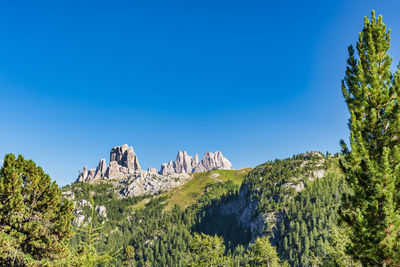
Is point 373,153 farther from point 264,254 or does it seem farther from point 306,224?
point 306,224

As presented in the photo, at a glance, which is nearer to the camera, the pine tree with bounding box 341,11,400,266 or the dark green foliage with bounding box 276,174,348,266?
the pine tree with bounding box 341,11,400,266

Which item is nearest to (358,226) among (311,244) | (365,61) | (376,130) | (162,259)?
(376,130)

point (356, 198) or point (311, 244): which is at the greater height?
point (356, 198)

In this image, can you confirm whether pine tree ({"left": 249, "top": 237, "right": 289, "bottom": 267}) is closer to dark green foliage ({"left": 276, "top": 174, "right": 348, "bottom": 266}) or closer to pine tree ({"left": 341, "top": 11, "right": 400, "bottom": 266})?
pine tree ({"left": 341, "top": 11, "right": 400, "bottom": 266})

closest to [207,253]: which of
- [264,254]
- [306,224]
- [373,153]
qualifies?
[264,254]

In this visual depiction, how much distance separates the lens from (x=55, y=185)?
31047 mm

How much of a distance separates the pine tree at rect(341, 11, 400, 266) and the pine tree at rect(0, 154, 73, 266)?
938 inches

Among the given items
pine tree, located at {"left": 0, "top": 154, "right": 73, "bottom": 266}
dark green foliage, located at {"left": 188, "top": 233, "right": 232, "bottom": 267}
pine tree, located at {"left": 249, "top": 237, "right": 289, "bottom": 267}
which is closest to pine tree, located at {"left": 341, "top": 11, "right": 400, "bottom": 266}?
pine tree, located at {"left": 0, "top": 154, "right": 73, "bottom": 266}

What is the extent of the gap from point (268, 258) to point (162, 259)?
502ft

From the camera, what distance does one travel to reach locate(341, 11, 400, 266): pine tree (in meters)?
11.4

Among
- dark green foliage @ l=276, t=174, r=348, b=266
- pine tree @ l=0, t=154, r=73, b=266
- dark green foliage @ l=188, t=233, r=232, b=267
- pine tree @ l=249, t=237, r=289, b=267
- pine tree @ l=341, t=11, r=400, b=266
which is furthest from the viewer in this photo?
dark green foliage @ l=276, t=174, r=348, b=266

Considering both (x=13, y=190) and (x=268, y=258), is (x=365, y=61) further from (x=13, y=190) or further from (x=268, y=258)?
(x=268, y=258)

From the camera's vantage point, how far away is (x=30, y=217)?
26.3 metres

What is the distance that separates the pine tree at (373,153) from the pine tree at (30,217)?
23820mm
